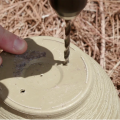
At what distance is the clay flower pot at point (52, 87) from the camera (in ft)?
2.67

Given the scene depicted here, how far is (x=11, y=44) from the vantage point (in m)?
1.00

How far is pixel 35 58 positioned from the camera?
0.98 m

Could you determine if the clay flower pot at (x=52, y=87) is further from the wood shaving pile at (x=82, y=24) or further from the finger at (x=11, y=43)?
the wood shaving pile at (x=82, y=24)

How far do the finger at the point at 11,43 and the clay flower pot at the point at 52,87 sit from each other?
0.03 metres

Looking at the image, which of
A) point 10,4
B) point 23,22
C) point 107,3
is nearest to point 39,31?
point 23,22

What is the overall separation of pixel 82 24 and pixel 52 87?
35.2 inches

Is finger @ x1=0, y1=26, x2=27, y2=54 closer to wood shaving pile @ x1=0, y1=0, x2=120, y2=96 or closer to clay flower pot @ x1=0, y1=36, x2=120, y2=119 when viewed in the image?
clay flower pot @ x1=0, y1=36, x2=120, y2=119

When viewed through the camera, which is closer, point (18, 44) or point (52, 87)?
point (52, 87)

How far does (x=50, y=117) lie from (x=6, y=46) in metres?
0.37

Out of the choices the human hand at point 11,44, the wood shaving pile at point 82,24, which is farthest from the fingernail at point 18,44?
the wood shaving pile at point 82,24

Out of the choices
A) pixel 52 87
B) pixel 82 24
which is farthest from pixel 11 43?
pixel 82 24

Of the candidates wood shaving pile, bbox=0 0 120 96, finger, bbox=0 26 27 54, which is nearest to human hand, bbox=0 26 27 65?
finger, bbox=0 26 27 54

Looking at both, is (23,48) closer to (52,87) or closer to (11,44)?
(11,44)

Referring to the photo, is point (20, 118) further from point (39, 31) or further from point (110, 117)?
point (39, 31)
